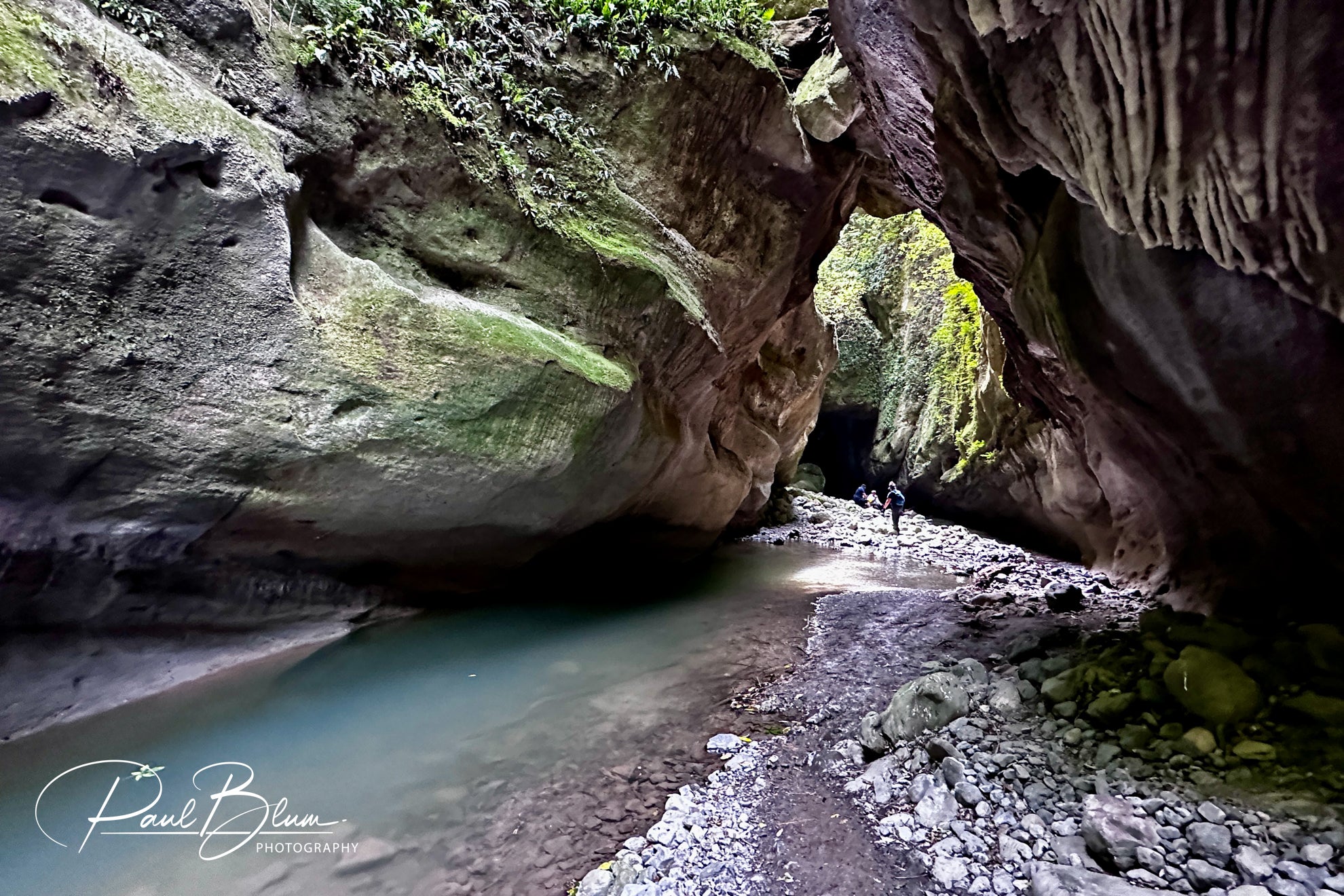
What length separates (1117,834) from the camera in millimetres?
2305

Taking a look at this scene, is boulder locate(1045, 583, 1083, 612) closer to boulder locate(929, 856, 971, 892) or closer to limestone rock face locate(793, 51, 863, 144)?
boulder locate(929, 856, 971, 892)

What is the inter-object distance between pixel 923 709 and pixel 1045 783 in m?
0.80

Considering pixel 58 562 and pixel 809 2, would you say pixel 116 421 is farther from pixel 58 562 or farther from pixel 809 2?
pixel 809 2

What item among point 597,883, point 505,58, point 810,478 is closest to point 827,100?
point 505,58

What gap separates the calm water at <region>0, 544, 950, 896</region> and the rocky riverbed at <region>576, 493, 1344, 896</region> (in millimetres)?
1064

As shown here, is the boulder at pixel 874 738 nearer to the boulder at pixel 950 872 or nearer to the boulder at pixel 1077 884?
the boulder at pixel 950 872

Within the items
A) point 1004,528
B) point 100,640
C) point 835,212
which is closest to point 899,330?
point 1004,528

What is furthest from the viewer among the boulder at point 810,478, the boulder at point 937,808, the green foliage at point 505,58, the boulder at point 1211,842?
the boulder at point 810,478

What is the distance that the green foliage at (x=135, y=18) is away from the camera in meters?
3.88

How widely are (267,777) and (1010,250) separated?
6.81 m

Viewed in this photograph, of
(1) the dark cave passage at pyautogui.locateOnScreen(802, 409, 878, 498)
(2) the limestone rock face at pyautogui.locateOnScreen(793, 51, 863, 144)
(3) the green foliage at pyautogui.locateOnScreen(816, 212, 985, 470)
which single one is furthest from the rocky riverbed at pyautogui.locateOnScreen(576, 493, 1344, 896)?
(1) the dark cave passage at pyautogui.locateOnScreen(802, 409, 878, 498)

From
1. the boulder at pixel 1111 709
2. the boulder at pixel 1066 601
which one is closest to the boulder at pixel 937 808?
the boulder at pixel 1111 709

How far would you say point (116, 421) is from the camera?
3.90m

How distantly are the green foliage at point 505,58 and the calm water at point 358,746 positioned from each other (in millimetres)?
4549
